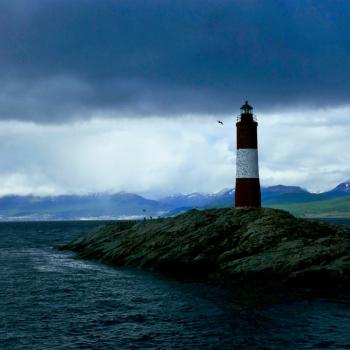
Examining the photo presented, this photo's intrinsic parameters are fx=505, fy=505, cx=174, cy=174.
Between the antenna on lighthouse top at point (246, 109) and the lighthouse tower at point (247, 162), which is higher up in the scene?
the antenna on lighthouse top at point (246, 109)

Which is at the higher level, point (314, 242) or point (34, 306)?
point (314, 242)

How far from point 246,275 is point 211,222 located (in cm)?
1328

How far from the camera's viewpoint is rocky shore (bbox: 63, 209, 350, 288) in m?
40.6

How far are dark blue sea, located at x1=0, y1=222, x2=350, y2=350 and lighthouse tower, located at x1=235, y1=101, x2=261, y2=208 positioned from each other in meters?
19.0

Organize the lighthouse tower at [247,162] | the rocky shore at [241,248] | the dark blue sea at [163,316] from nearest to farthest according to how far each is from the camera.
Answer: the dark blue sea at [163,316] < the rocky shore at [241,248] < the lighthouse tower at [247,162]

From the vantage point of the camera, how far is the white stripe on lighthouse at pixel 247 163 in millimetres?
60844

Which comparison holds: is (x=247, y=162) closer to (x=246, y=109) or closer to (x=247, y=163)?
(x=247, y=163)

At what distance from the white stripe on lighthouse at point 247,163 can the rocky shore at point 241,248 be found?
18.6 feet

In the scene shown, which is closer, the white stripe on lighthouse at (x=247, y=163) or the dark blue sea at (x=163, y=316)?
the dark blue sea at (x=163, y=316)

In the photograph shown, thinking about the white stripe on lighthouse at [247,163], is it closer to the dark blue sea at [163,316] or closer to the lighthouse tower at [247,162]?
the lighthouse tower at [247,162]

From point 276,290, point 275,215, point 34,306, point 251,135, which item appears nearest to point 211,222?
point 275,215

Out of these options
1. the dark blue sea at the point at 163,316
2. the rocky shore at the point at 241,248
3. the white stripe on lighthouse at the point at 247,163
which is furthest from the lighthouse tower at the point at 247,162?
the dark blue sea at the point at 163,316

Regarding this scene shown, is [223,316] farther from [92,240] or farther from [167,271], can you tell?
[92,240]

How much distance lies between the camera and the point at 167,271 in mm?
49625
